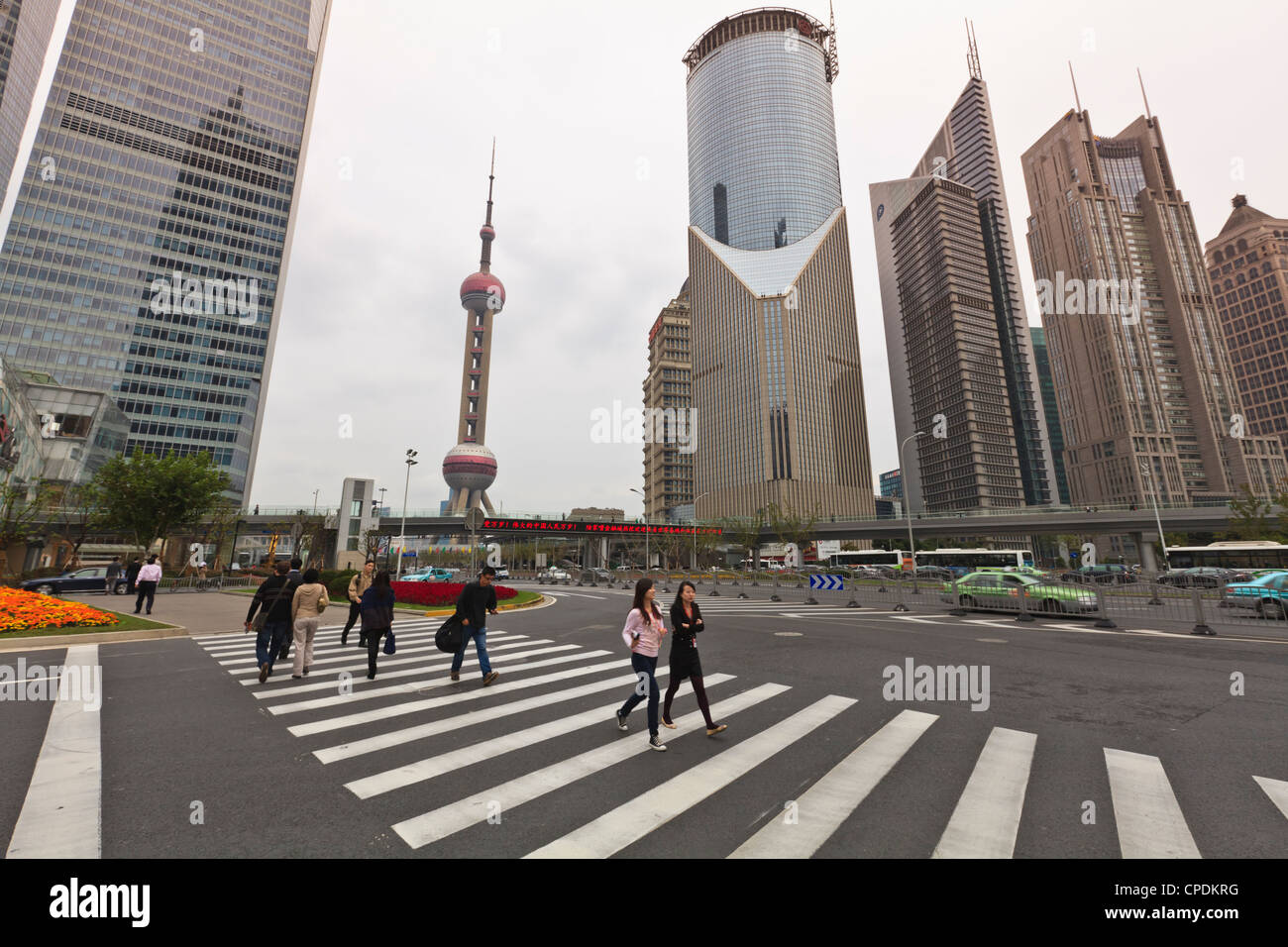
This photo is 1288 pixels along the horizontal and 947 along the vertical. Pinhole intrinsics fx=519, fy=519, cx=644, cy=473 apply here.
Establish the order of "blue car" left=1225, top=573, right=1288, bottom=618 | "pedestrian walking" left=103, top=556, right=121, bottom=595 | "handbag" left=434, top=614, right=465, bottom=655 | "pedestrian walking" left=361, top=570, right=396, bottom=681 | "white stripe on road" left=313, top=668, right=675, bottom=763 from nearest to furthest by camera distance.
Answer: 1. "white stripe on road" left=313, top=668, right=675, bottom=763
2. "handbag" left=434, top=614, right=465, bottom=655
3. "pedestrian walking" left=361, top=570, right=396, bottom=681
4. "blue car" left=1225, top=573, right=1288, bottom=618
5. "pedestrian walking" left=103, top=556, right=121, bottom=595

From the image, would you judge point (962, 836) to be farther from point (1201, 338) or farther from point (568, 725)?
point (1201, 338)

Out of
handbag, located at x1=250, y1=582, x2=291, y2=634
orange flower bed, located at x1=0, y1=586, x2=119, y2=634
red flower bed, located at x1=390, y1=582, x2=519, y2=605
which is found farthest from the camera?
red flower bed, located at x1=390, y1=582, x2=519, y2=605

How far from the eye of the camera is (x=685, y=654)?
663 centimetres

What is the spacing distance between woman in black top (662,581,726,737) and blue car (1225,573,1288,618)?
2158 centimetres

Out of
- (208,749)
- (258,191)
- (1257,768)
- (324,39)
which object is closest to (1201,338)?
(1257,768)

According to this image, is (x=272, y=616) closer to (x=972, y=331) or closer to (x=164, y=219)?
(x=164, y=219)

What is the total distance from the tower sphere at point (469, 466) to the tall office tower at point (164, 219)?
46.6 metres

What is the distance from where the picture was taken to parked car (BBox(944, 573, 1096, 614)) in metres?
19.5

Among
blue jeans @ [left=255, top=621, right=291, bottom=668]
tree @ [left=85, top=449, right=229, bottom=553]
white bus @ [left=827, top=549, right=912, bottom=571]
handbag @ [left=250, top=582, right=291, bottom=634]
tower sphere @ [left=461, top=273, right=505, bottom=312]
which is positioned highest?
tower sphere @ [left=461, top=273, right=505, bottom=312]

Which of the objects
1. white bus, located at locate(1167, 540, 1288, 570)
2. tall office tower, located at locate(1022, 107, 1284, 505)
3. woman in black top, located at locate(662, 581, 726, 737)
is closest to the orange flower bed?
woman in black top, located at locate(662, 581, 726, 737)

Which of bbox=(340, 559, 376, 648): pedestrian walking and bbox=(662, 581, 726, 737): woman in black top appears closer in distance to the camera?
bbox=(662, 581, 726, 737): woman in black top

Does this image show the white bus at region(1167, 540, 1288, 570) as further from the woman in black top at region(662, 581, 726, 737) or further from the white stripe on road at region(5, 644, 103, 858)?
the white stripe on road at region(5, 644, 103, 858)

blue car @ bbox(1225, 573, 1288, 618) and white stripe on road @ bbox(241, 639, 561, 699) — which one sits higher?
blue car @ bbox(1225, 573, 1288, 618)

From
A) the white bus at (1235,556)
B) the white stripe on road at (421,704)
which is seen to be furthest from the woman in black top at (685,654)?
the white bus at (1235,556)
